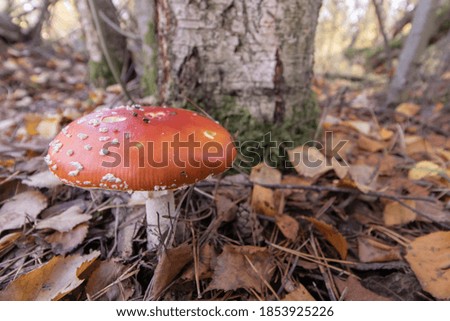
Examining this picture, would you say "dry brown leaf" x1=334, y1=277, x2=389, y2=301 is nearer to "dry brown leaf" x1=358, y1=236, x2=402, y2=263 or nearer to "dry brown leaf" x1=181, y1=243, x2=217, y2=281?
"dry brown leaf" x1=358, y1=236, x2=402, y2=263

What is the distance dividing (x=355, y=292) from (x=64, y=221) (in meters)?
1.32

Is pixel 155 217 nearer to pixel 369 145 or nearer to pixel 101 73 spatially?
pixel 369 145

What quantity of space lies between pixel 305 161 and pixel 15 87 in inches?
172

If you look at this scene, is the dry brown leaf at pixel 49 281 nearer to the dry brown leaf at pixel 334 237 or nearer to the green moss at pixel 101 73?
the dry brown leaf at pixel 334 237

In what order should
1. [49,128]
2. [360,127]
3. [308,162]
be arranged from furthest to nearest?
[360,127] → [49,128] → [308,162]

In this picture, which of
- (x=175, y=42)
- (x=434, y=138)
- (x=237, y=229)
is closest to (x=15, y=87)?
(x=175, y=42)

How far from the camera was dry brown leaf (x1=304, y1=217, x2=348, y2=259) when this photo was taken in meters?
1.38

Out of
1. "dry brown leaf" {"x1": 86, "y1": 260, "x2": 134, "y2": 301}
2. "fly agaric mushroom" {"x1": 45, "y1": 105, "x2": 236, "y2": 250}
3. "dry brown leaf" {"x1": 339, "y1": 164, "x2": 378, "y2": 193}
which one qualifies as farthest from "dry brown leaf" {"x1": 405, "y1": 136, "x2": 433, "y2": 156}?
"dry brown leaf" {"x1": 86, "y1": 260, "x2": 134, "y2": 301}

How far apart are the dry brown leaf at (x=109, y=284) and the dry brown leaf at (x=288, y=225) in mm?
718

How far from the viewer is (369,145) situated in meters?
2.26

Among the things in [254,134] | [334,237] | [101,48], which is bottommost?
[334,237]

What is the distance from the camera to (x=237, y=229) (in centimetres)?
154

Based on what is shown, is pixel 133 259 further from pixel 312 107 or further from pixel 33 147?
pixel 312 107

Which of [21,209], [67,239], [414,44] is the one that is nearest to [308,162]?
[67,239]
